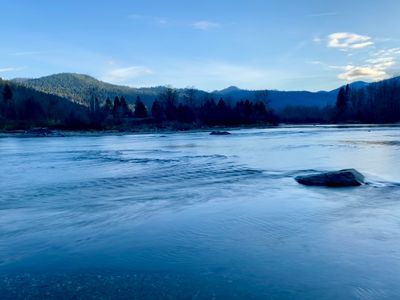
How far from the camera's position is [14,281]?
273 inches

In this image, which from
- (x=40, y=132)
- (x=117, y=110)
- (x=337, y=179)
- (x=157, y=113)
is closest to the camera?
(x=337, y=179)

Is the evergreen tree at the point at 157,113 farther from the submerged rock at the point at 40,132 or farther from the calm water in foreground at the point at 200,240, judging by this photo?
the calm water in foreground at the point at 200,240

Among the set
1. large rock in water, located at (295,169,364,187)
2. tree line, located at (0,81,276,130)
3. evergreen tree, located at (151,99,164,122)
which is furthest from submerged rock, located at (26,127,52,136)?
large rock in water, located at (295,169,364,187)

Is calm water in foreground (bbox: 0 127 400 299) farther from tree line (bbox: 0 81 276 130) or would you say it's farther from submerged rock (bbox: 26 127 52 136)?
tree line (bbox: 0 81 276 130)

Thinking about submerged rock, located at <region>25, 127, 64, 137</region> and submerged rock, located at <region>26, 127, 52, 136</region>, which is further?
submerged rock, located at <region>26, 127, 52, 136</region>

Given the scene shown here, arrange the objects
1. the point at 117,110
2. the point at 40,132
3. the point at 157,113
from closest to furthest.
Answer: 1. the point at 40,132
2. the point at 157,113
3. the point at 117,110

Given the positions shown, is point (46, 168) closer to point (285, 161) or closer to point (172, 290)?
point (285, 161)

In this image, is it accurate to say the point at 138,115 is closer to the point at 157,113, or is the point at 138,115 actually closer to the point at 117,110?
the point at 117,110

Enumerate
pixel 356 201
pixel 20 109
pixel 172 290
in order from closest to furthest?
pixel 172 290
pixel 356 201
pixel 20 109

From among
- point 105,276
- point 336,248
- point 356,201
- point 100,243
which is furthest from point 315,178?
point 105,276

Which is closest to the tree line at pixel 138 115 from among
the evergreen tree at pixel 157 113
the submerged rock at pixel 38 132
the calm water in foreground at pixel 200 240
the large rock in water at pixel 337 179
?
the evergreen tree at pixel 157 113

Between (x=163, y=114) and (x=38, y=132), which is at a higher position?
(x=163, y=114)

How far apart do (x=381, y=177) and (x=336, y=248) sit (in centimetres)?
1127

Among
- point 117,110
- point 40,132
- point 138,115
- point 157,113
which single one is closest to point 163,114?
point 157,113
